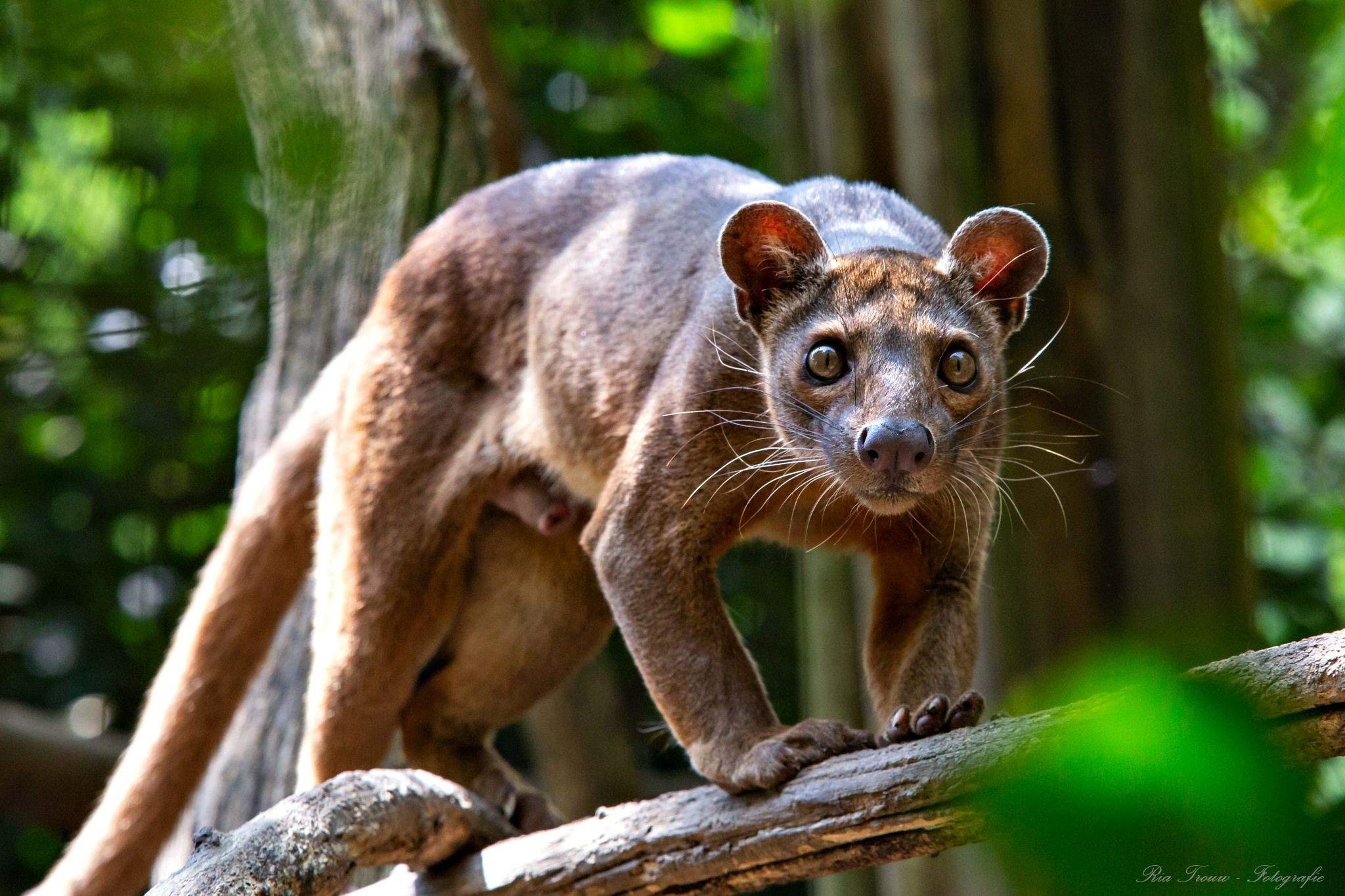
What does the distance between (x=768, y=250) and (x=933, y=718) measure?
1160mm

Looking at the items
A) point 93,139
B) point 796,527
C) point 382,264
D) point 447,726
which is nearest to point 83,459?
point 382,264

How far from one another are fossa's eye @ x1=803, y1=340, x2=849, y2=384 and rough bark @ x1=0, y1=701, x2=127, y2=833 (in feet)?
14.1

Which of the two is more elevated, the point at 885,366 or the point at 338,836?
the point at 885,366

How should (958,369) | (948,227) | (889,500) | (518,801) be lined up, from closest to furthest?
(889,500)
(958,369)
(518,801)
(948,227)

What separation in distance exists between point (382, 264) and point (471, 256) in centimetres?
84

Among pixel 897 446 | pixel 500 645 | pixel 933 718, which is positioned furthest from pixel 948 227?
pixel 933 718

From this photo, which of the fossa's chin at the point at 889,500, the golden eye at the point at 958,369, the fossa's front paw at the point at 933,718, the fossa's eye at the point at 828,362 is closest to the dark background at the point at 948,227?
the fossa's front paw at the point at 933,718

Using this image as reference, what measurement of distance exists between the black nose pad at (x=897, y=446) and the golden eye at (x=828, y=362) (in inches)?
11.2

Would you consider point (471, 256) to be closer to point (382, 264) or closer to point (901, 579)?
point (382, 264)

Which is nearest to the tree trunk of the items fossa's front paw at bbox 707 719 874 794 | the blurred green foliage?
fossa's front paw at bbox 707 719 874 794

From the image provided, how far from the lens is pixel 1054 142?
5680 millimetres

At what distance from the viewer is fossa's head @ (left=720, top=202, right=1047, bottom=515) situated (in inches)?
119

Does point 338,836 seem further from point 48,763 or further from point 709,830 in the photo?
point 48,763

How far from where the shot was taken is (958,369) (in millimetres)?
3197
